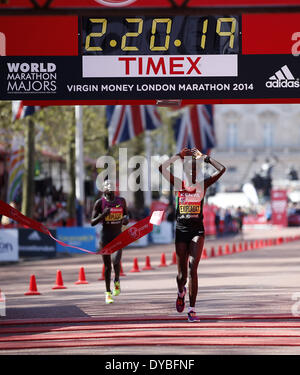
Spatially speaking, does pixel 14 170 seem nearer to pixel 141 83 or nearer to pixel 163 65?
pixel 141 83

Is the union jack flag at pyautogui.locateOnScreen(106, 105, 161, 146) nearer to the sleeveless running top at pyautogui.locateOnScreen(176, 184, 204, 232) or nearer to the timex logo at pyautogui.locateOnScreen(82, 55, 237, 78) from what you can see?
the timex logo at pyautogui.locateOnScreen(82, 55, 237, 78)

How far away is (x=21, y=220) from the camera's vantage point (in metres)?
12.9

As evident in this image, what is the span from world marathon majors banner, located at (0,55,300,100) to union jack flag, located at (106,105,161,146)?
19.4 meters

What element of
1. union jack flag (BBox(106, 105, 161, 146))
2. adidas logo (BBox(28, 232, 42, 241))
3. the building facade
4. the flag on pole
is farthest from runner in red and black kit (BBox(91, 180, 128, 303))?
the building facade

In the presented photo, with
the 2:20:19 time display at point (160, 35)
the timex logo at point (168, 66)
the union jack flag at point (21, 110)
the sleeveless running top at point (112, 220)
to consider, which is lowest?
the sleeveless running top at point (112, 220)

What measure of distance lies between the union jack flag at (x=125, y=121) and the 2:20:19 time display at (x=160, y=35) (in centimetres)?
1938

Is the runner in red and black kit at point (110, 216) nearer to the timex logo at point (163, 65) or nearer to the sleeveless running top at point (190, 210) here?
the timex logo at point (163, 65)

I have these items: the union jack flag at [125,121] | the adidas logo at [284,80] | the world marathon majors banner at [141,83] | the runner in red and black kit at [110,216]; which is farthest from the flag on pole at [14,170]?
the adidas logo at [284,80]

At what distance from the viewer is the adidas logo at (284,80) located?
42.0ft

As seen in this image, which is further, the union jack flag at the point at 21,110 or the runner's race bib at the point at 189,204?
the union jack flag at the point at 21,110

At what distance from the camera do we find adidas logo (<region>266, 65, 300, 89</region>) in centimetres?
1281

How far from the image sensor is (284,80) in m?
12.8

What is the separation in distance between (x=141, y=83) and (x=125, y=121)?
20483 mm
